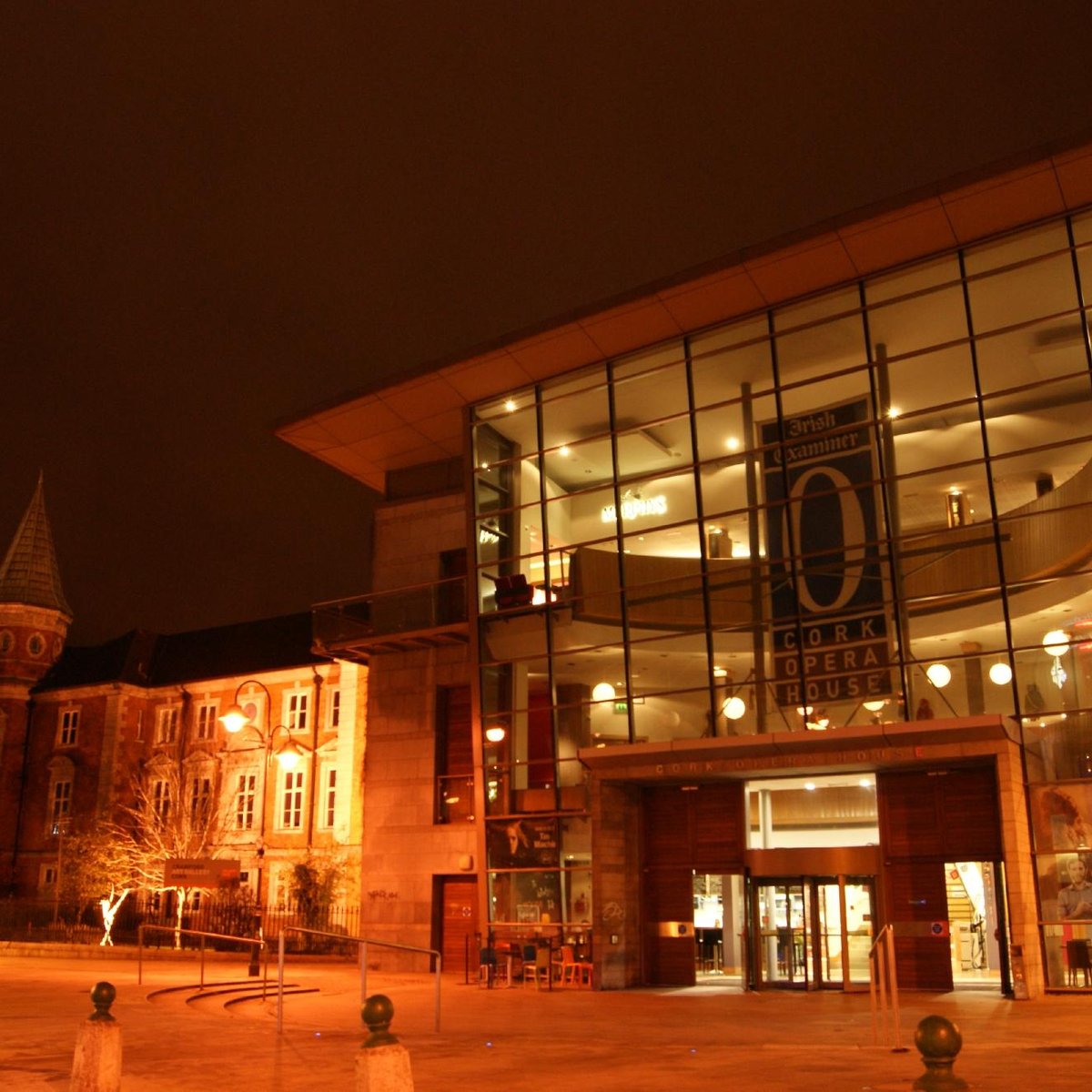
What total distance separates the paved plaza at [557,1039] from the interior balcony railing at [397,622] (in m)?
8.63

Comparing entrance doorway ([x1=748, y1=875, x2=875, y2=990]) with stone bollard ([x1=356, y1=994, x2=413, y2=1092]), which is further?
entrance doorway ([x1=748, y1=875, x2=875, y2=990])

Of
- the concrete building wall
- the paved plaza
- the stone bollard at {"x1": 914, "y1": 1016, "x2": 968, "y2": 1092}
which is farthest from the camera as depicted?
the concrete building wall

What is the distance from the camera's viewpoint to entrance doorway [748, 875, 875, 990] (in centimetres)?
2180

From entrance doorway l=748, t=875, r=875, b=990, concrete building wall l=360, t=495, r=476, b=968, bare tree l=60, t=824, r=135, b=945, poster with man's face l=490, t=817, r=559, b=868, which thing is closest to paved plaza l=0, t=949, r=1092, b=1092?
entrance doorway l=748, t=875, r=875, b=990

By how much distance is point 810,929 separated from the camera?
2208 centimetres

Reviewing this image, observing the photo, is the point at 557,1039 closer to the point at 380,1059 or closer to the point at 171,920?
the point at 380,1059

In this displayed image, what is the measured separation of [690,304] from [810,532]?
512 cm

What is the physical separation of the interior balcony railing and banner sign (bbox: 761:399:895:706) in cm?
783

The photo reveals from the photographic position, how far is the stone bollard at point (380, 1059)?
26.0 feet

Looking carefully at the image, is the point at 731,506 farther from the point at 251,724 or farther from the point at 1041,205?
the point at 251,724

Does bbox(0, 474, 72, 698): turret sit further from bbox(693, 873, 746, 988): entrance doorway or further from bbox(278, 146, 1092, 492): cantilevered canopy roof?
bbox(693, 873, 746, 988): entrance doorway

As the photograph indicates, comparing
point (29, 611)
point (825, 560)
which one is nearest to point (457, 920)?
point (825, 560)

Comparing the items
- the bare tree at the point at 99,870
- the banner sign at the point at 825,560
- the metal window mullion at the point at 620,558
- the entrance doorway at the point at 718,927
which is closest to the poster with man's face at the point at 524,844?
the metal window mullion at the point at 620,558

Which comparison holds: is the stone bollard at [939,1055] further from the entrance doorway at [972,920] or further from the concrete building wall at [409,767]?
the concrete building wall at [409,767]
